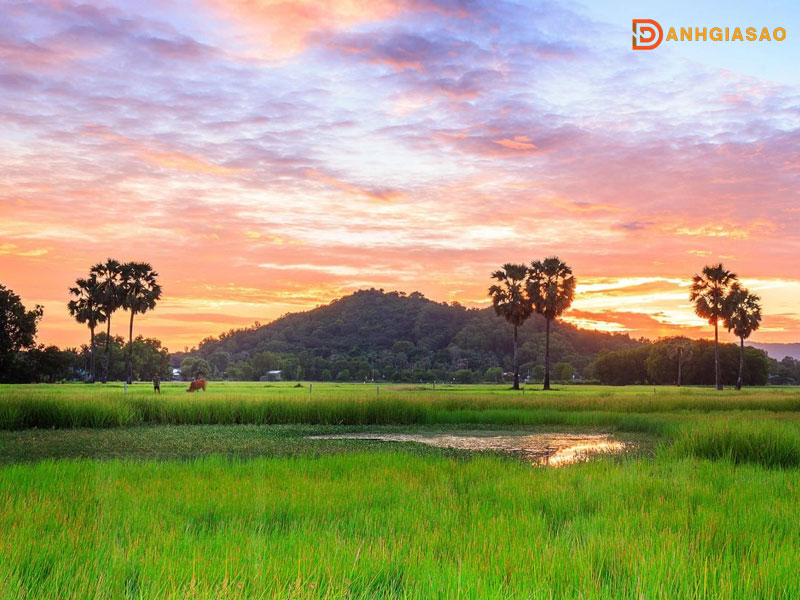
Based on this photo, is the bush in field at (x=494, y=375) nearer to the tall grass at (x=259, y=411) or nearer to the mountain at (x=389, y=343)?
the mountain at (x=389, y=343)

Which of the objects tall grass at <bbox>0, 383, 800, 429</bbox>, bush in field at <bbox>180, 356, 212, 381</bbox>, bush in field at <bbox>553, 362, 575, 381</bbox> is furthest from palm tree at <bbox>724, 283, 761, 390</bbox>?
bush in field at <bbox>180, 356, 212, 381</bbox>

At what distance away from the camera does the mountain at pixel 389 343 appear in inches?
3802

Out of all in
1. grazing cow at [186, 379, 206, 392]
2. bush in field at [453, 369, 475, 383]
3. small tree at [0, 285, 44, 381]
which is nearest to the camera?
grazing cow at [186, 379, 206, 392]

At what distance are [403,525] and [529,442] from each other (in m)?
12.0

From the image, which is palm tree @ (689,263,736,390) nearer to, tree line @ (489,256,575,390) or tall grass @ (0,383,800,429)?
tree line @ (489,256,575,390)

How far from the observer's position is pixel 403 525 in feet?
22.1

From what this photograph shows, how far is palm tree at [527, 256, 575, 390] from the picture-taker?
6744cm

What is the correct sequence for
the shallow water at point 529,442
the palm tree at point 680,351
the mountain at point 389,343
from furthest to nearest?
1. the mountain at point 389,343
2. the palm tree at point 680,351
3. the shallow water at point 529,442

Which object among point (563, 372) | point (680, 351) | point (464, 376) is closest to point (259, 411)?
point (464, 376)

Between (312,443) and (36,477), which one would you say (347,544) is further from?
(312,443)

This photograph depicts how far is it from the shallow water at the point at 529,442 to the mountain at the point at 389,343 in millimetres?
69602

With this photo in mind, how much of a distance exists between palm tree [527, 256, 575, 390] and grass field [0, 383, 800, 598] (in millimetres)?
53506

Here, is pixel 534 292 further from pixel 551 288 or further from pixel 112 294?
pixel 112 294

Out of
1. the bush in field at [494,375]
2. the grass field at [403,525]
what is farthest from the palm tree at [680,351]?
the grass field at [403,525]
